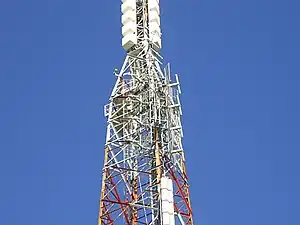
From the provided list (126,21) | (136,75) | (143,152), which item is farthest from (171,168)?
(126,21)

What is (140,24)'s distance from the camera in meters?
88.4

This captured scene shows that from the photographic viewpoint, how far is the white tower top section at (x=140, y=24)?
8650 cm

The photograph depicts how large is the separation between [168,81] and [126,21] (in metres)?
7.21

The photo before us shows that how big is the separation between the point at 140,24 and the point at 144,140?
37.6ft

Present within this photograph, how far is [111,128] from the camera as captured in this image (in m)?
82.8

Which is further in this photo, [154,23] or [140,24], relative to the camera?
[140,24]

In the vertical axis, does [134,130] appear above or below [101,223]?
above

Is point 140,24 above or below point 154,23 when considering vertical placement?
above

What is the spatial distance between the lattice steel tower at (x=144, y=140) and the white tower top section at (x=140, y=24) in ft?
0.41

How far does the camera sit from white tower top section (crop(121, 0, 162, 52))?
3406 inches

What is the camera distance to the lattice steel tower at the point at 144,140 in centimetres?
7844

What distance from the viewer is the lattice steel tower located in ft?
257

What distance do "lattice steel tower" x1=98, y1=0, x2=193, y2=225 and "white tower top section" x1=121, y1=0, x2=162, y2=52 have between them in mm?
126

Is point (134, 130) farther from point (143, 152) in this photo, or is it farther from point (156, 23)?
point (156, 23)
